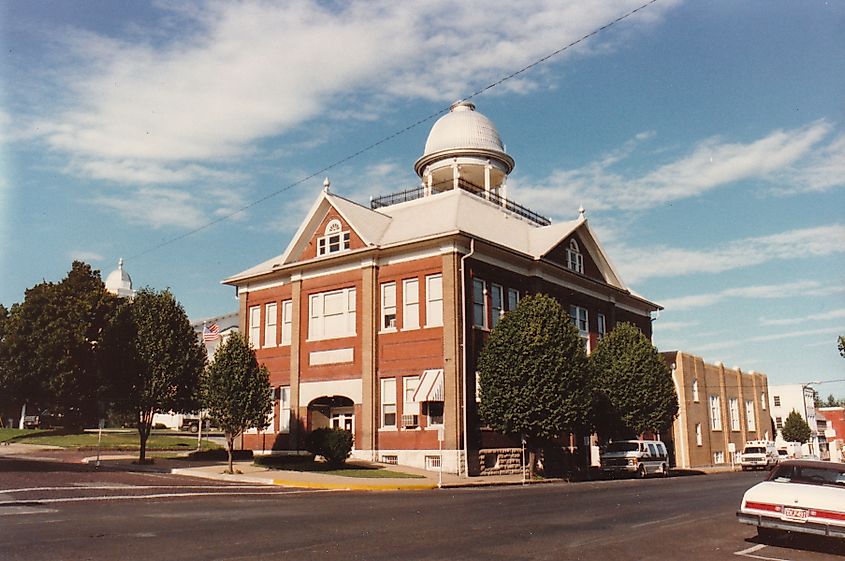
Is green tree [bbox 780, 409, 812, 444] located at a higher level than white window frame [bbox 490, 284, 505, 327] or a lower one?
lower

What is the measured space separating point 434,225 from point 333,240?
6.15 metres

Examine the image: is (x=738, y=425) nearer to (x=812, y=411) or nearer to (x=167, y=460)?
(x=812, y=411)

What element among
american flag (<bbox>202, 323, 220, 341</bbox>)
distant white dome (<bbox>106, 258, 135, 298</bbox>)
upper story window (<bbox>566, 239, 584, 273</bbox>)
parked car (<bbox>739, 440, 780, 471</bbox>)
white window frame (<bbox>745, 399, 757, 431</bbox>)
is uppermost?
distant white dome (<bbox>106, 258, 135, 298</bbox>)

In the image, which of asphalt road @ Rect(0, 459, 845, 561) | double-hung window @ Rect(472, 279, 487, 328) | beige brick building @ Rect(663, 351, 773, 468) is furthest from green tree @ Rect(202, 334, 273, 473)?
beige brick building @ Rect(663, 351, 773, 468)

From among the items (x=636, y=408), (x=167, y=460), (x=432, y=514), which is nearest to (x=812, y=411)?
(x=636, y=408)

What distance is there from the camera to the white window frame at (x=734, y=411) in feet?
227

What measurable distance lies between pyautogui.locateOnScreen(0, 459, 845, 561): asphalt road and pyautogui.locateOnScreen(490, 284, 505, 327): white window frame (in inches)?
698

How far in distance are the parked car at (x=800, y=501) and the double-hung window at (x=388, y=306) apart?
1041 inches

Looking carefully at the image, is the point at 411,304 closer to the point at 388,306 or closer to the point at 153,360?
the point at 388,306

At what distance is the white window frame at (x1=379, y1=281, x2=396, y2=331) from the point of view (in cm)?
3911

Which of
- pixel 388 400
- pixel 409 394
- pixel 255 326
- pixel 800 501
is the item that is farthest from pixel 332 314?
pixel 800 501

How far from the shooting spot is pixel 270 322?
45.5 metres

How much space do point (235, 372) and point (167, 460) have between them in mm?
8838

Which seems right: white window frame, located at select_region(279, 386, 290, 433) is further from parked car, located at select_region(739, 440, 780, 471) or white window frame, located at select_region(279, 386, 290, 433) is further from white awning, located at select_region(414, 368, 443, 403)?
parked car, located at select_region(739, 440, 780, 471)
